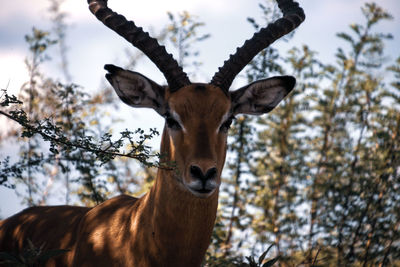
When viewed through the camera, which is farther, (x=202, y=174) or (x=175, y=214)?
(x=175, y=214)

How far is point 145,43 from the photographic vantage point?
6.12m

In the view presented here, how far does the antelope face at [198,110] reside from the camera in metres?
4.86

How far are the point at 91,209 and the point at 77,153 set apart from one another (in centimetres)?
278

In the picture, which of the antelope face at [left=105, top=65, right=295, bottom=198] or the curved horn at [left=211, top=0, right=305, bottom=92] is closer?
the antelope face at [left=105, top=65, right=295, bottom=198]

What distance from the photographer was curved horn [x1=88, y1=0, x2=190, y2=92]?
5930 mm

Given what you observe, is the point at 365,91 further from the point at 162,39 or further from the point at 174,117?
the point at 174,117

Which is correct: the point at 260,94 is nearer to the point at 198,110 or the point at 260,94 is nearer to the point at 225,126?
the point at 225,126

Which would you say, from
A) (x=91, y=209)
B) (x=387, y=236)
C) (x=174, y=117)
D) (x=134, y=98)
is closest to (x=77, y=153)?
(x=91, y=209)

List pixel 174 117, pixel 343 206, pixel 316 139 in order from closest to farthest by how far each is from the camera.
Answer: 1. pixel 174 117
2. pixel 343 206
3. pixel 316 139

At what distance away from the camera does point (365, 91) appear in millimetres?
10055

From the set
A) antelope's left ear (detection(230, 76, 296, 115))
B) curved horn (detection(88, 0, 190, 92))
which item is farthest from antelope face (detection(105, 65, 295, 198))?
curved horn (detection(88, 0, 190, 92))

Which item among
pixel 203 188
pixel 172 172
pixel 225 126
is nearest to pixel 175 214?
pixel 172 172

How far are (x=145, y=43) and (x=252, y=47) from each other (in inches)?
50.9

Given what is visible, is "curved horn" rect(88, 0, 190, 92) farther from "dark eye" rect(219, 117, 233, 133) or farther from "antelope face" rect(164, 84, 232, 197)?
"dark eye" rect(219, 117, 233, 133)
